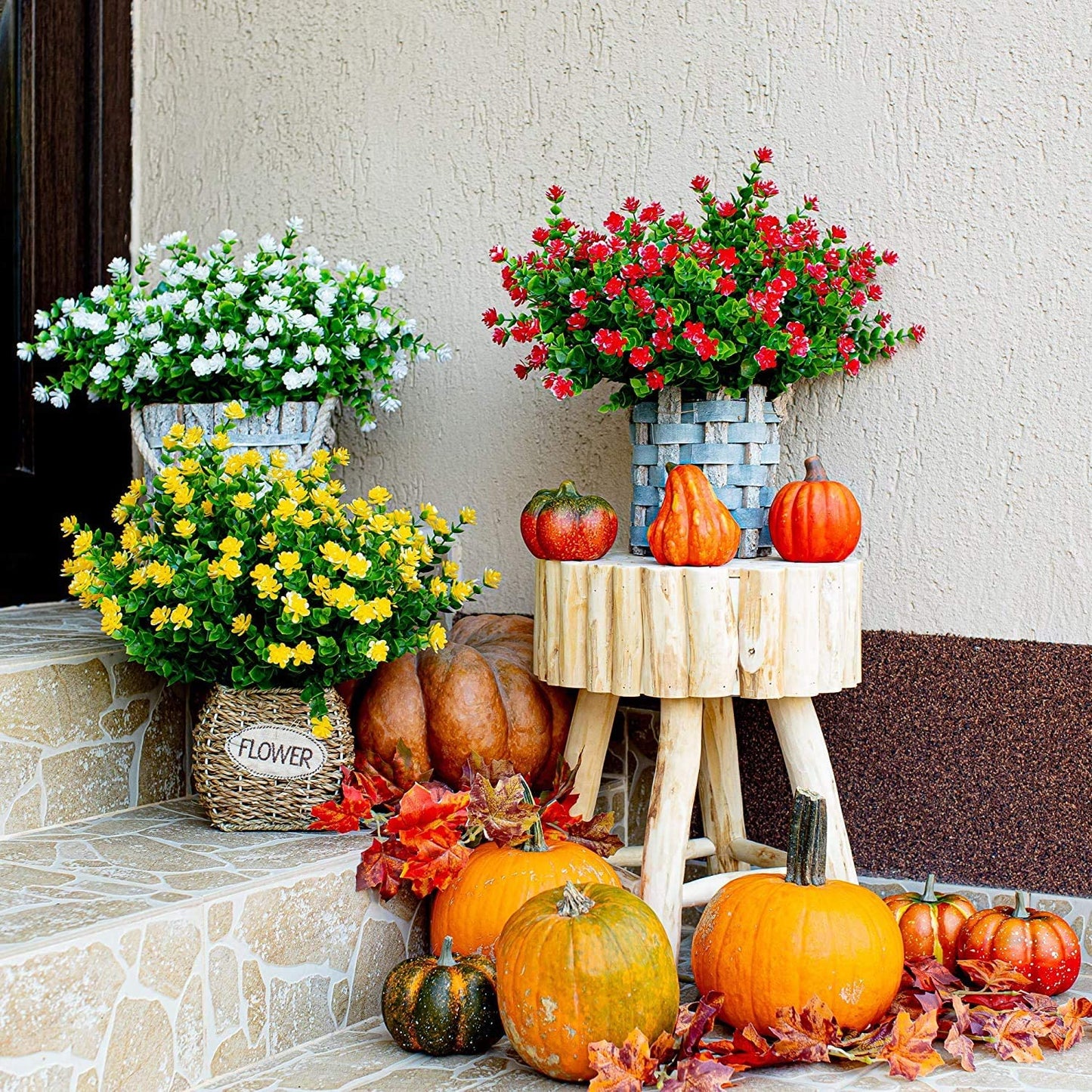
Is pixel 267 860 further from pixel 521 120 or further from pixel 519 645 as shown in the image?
pixel 521 120

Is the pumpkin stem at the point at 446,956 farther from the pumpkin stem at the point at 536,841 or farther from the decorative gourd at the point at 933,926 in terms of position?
the decorative gourd at the point at 933,926

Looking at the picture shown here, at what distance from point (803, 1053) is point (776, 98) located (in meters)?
1.73

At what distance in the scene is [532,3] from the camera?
2.63 meters

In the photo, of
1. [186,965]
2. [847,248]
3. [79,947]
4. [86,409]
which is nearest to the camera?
[79,947]

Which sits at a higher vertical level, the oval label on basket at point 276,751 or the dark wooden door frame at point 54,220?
the dark wooden door frame at point 54,220

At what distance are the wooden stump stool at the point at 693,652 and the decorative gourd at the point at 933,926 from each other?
0.12m

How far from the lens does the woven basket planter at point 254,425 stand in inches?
95.4

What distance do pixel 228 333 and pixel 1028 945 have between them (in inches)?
69.9

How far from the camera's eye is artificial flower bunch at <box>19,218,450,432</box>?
2.39 meters

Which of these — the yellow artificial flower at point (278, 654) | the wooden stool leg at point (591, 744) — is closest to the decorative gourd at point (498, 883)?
the wooden stool leg at point (591, 744)

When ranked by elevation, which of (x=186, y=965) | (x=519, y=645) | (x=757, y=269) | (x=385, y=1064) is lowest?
(x=385, y=1064)

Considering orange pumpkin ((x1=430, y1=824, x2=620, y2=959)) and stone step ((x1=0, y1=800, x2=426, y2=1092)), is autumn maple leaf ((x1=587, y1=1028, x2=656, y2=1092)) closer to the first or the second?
orange pumpkin ((x1=430, y1=824, x2=620, y2=959))

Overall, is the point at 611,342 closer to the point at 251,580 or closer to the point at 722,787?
the point at 251,580

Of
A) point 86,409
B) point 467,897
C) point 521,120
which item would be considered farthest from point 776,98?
point 86,409
